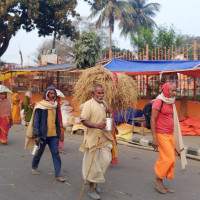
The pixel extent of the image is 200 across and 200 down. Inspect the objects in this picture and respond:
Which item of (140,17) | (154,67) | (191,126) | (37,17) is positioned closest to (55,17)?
(37,17)

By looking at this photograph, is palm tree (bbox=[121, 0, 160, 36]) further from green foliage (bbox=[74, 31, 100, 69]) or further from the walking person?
the walking person

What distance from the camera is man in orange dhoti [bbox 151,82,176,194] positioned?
420 centimetres

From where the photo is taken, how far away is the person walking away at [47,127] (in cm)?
475

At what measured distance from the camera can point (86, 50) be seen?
38.6ft

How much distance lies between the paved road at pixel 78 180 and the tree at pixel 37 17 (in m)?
11.9

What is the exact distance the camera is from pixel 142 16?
40.2m

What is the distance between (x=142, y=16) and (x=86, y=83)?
37.0 m

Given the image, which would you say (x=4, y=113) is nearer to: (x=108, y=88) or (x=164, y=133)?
(x=108, y=88)

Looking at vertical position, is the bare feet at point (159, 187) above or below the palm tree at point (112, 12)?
below

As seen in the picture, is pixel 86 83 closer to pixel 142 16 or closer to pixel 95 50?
pixel 95 50

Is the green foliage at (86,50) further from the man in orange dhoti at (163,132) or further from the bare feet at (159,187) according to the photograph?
the bare feet at (159,187)

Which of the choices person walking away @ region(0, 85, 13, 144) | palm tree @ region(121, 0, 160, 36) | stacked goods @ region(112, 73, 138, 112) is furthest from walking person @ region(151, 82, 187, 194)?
palm tree @ region(121, 0, 160, 36)

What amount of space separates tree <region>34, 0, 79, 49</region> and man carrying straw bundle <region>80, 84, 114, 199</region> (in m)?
15.0

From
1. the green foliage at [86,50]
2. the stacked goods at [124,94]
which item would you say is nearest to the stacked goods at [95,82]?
the stacked goods at [124,94]
